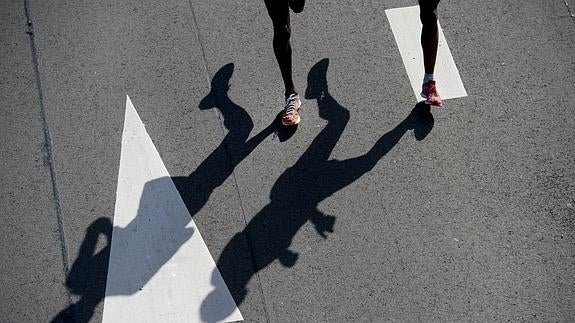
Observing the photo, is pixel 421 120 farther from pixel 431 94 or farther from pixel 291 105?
pixel 291 105

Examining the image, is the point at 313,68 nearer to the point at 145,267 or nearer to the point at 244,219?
the point at 244,219

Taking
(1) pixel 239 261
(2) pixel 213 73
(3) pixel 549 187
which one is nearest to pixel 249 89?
(2) pixel 213 73

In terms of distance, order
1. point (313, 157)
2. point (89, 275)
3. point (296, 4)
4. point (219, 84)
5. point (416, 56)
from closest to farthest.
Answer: point (296, 4) → point (89, 275) → point (313, 157) → point (219, 84) → point (416, 56)

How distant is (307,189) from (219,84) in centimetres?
128

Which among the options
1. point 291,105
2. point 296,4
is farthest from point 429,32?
point 291,105

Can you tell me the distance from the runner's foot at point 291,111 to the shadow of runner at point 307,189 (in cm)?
25

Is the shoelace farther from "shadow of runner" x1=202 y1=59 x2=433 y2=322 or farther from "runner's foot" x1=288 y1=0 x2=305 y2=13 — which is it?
"runner's foot" x1=288 y1=0 x2=305 y2=13

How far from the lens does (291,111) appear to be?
284 inches

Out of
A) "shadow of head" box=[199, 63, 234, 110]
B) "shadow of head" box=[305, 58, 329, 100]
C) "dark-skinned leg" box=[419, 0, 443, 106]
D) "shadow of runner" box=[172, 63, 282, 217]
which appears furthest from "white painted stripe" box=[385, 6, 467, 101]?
"shadow of head" box=[199, 63, 234, 110]

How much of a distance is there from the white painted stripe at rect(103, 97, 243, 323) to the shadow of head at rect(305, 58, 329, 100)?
1.43m

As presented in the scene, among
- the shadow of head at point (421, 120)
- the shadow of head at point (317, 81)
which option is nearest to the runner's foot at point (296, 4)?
the shadow of head at point (317, 81)

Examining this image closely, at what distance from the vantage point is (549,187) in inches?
273

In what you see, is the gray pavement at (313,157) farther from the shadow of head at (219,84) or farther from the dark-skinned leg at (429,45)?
the dark-skinned leg at (429,45)

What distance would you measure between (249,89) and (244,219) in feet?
4.15
